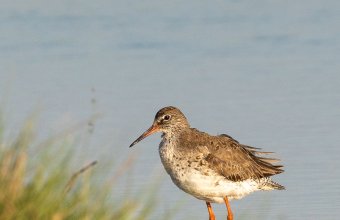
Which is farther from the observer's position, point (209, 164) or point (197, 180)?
A: point (209, 164)

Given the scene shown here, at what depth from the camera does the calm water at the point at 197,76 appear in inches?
547

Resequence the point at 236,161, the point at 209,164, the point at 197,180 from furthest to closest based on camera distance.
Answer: the point at 236,161 → the point at 209,164 → the point at 197,180

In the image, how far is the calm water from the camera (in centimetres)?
1391

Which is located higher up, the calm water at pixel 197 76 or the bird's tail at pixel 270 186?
the calm water at pixel 197 76

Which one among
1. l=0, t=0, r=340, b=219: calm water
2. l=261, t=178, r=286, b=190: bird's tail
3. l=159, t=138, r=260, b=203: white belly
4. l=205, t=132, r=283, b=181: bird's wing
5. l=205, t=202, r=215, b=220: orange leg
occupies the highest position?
l=0, t=0, r=340, b=219: calm water

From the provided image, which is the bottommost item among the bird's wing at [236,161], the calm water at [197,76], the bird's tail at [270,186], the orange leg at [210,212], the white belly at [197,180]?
the orange leg at [210,212]

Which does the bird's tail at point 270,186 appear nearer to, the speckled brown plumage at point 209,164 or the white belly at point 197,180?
the speckled brown plumage at point 209,164

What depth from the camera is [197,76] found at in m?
18.6

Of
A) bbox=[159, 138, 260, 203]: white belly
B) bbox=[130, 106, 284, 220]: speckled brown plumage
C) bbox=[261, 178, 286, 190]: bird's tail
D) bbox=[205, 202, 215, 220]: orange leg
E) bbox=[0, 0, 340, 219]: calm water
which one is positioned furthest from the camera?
bbox=[0, 0, 340, 219]: calm water

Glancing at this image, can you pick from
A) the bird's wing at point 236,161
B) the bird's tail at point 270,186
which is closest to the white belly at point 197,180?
the bird's wing at point 236,161

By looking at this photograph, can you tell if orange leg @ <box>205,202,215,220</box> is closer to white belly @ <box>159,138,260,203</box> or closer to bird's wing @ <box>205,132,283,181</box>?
white belly @ <box>159,138,260,203</box>

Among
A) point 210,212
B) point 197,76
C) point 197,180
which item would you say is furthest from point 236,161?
point 197,76

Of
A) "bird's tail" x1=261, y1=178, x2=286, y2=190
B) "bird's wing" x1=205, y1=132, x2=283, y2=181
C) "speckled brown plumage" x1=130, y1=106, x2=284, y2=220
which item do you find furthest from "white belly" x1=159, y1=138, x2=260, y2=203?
"bird's tail" x1=261, y1=178, x2=286, y2=190

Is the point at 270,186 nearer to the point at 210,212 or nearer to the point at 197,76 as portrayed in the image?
the point at 210,212
